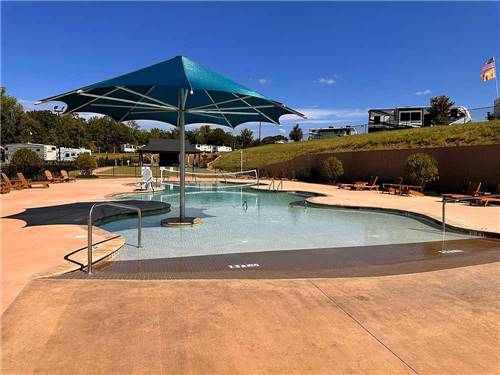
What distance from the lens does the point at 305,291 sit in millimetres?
4465

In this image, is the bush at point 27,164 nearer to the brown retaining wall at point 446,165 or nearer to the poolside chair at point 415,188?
the brown retaining wall at point 446,165

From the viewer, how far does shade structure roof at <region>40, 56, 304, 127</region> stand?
7.27m

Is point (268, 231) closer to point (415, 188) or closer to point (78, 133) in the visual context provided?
point (415, 188)

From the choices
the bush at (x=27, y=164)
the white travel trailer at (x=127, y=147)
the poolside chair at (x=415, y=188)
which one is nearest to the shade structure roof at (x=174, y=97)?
the poolside chair at (x=415, y=188)

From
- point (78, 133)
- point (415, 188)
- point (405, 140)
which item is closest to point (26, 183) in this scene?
point (415, 188)

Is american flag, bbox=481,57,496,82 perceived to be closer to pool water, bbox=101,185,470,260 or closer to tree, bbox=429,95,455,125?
tree, bbox=429,95,455,125

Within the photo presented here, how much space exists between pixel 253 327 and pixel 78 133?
89.2 m

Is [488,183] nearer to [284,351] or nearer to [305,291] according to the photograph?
[305,291]

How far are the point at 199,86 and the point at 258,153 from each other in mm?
41597

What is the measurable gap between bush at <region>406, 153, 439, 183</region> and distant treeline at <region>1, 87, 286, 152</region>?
2111 inches

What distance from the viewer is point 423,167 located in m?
18.1

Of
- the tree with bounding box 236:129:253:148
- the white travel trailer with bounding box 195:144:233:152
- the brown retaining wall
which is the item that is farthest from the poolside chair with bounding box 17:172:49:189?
the tree with bounding box 236:129:253:148

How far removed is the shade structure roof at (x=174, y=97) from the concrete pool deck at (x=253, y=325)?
3.85 meters

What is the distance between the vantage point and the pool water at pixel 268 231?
7.57m
